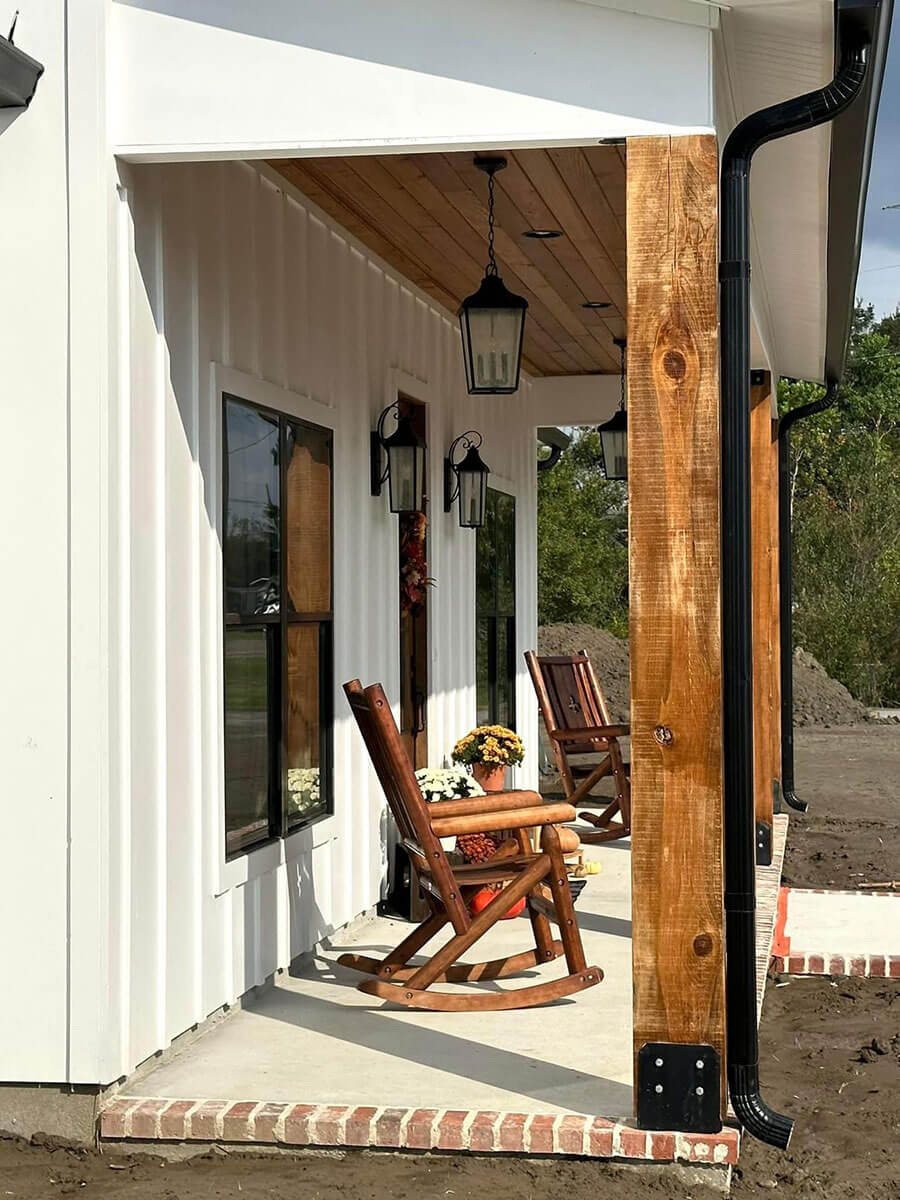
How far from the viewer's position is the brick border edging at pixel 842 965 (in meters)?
5.65

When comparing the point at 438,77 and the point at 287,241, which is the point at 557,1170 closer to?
the point at 438,77

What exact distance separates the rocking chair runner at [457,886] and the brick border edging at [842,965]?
1.07m

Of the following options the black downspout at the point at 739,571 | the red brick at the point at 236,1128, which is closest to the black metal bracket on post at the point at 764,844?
the black downspout at the point at 739,571

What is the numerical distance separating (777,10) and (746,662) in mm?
1506

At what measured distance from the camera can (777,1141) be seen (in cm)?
361

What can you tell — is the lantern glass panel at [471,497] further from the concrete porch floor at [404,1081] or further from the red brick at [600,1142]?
the red brick at [600,1142]

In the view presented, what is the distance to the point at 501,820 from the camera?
4.79 metres

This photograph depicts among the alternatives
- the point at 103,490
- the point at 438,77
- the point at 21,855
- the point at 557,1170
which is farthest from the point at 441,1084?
the point at 438,77

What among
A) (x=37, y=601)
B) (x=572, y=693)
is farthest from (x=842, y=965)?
(x=572, y=693)

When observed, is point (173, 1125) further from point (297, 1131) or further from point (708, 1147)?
point (708, 1147)

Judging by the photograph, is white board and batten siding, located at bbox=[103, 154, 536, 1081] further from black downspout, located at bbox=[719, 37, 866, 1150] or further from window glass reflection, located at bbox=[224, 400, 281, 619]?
black downspout, located at bbox=[719, 37, 866, 1150]

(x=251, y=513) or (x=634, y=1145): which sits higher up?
(x=251, y=513)

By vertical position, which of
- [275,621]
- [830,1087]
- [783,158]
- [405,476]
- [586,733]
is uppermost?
[783,158]

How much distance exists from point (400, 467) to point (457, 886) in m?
2.19
